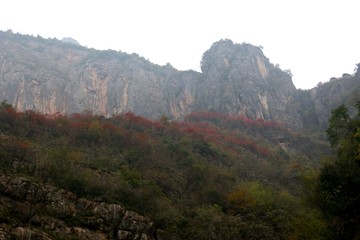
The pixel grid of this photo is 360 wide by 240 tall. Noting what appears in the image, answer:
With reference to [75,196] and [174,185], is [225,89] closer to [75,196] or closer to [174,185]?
[174,185]

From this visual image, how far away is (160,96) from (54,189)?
223ft

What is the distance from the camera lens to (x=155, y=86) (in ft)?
312

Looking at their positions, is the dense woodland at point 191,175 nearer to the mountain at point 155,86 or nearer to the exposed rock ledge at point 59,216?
the exposed rock ledge at point 59,216

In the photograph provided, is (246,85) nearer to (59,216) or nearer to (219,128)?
(219,128)

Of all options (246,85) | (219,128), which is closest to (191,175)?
(219,128)

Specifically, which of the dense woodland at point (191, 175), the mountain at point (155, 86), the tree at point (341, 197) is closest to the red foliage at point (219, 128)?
the dense woodland at point (191, 175)

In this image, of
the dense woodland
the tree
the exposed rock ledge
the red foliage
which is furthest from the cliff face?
the exposed rock ledge

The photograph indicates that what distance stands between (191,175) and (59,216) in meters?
17.4

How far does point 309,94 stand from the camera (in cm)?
9494

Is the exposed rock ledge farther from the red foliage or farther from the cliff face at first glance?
the cliff face

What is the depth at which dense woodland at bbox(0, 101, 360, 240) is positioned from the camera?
2398 centimetres

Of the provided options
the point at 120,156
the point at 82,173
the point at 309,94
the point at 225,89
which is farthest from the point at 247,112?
the point at 82,173

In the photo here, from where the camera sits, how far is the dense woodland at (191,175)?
78.7ft

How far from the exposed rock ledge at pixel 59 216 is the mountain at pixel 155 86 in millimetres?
55179
